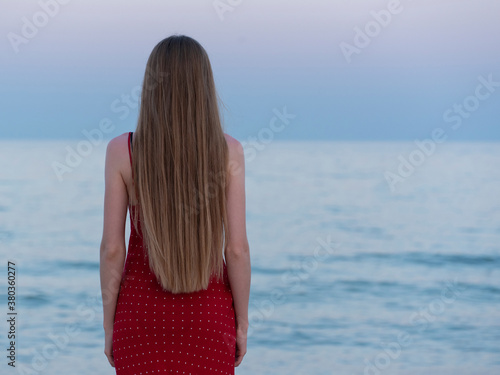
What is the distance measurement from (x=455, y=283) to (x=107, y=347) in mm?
7470

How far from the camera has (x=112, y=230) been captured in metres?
1.93

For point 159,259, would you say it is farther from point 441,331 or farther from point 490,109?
point 490,109

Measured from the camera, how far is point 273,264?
8.95 m

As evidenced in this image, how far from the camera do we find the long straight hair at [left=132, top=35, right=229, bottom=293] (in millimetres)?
1872

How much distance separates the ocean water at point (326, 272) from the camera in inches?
223

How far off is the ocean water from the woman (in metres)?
3.00

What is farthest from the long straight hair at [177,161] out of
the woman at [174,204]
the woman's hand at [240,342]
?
the woman's hand at [240,342]

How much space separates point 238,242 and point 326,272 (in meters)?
7.00
